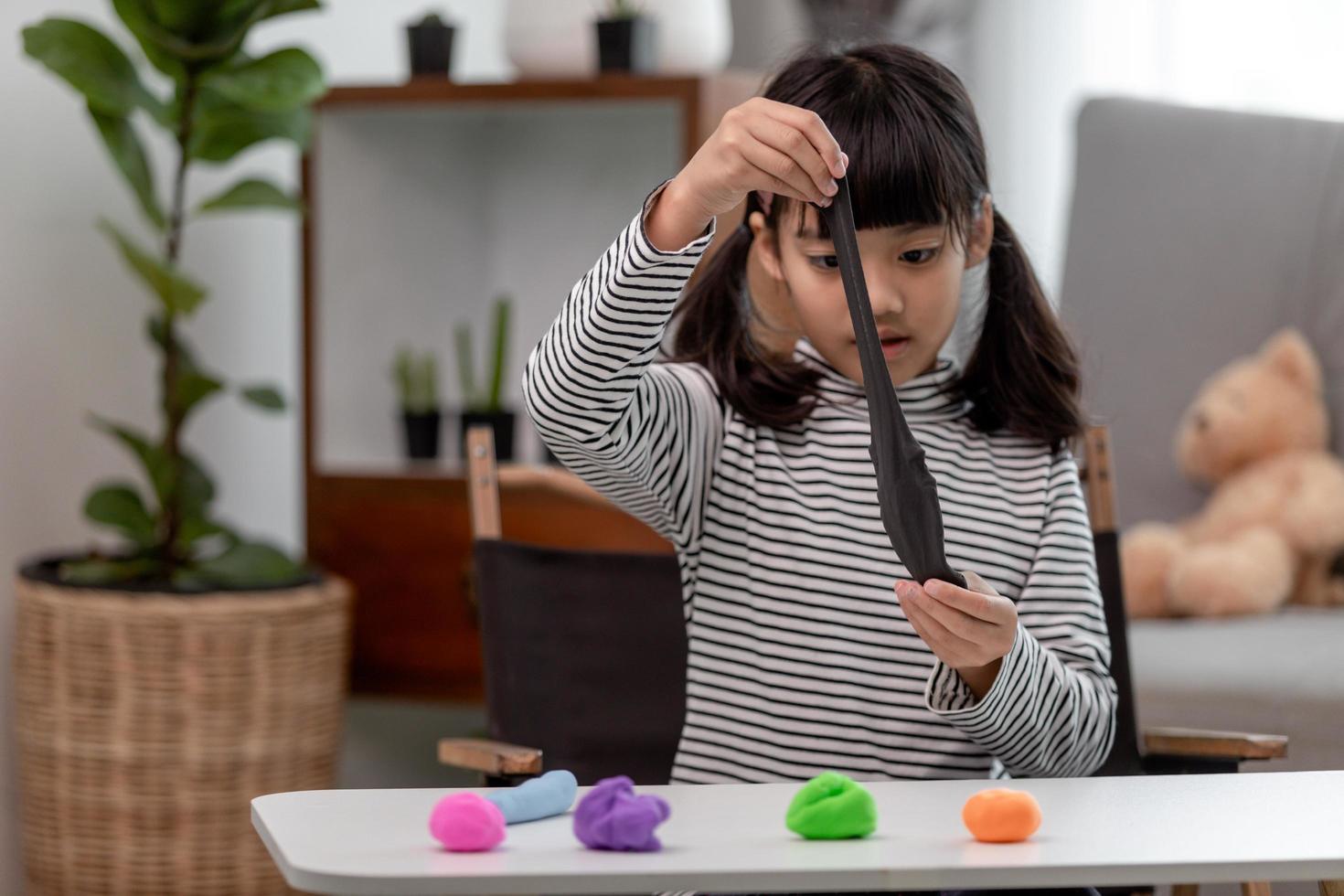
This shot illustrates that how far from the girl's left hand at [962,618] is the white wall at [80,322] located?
1.34 metres

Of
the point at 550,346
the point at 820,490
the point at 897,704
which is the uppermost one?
the point at 550,346

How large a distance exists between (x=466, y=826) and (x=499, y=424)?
54.6 inches

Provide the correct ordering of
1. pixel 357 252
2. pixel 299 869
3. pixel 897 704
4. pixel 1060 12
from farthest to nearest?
pixel 1060 12
pixel 357 252
pixel 897 704
pixel 299 869

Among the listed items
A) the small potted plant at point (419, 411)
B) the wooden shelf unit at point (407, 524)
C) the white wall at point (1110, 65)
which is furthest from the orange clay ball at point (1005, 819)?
the white wall at point (1110, 65)

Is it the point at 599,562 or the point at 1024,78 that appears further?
the point at 1024,78

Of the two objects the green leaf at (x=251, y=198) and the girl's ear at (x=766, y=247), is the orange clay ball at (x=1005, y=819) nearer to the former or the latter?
the girl's ear at (x=766, y=247)

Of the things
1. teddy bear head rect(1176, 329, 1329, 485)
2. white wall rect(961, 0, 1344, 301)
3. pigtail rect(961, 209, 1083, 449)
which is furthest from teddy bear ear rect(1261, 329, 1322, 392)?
pigtail rect(961, 209, 1083, 449)

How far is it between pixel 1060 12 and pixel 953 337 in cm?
174

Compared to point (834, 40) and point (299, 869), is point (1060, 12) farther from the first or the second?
point (299, 869)

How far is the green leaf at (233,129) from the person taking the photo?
1685 millimetres

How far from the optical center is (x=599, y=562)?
1.25m

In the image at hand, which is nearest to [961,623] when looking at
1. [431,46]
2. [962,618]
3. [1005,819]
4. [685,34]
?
[962,618]

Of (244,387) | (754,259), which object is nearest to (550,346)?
(754,259)

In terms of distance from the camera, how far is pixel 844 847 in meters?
0.58
